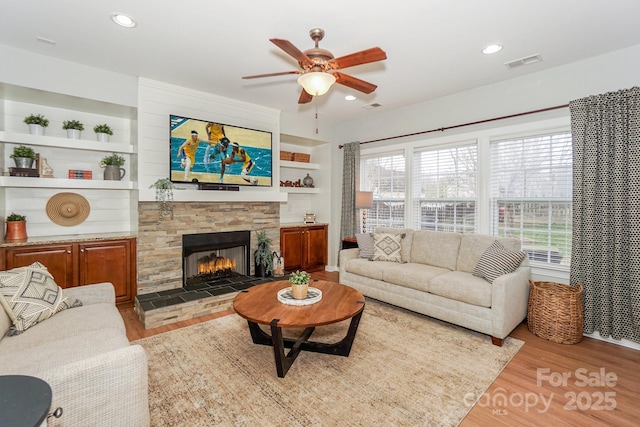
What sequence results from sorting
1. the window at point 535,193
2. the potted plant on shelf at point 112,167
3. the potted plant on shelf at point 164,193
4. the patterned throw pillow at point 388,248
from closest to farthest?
the window at point 535,193
the potted plant on shelf at point 164,193
the potted plant on shelf at point 112,167
the patterned throw pillow at point 388,248

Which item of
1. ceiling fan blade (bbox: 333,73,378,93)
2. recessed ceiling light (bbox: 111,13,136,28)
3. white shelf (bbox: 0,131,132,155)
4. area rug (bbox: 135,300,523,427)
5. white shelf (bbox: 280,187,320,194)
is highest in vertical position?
recessed ceiling light (bbox: 111,13,136,28)

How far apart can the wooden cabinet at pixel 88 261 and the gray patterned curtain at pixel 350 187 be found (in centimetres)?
333

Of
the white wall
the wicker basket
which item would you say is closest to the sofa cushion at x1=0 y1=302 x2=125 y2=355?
the wicker basket

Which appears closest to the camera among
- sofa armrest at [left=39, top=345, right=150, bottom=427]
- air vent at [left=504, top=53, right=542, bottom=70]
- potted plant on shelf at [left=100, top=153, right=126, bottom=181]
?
sofa armrest at [left=39, top=345, right=150, bottom=427]

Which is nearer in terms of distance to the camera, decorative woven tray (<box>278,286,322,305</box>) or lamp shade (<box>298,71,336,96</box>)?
lamp shade (<box>298,71,336,96</box>)

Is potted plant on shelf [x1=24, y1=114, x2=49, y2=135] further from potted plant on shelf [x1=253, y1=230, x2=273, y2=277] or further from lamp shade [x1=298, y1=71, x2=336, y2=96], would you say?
lamp shade [x1=298, y1=71, x2=336, y2=96]

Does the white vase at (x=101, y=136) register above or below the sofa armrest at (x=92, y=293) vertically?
above

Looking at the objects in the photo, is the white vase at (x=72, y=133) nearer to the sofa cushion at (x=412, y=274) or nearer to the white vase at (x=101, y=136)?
the white vase at (x=101, y=136)

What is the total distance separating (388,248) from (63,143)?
4.24 meters

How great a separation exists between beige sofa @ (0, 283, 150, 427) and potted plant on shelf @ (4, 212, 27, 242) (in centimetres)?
194

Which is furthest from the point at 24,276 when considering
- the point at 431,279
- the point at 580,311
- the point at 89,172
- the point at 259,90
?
the point at 580,311

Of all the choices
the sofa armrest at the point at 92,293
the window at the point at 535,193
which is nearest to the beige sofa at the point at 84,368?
the sofa armrest at the point at 92,293

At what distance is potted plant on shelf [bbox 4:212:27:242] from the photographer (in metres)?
3.36

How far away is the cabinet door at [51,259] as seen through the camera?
3188 mm
